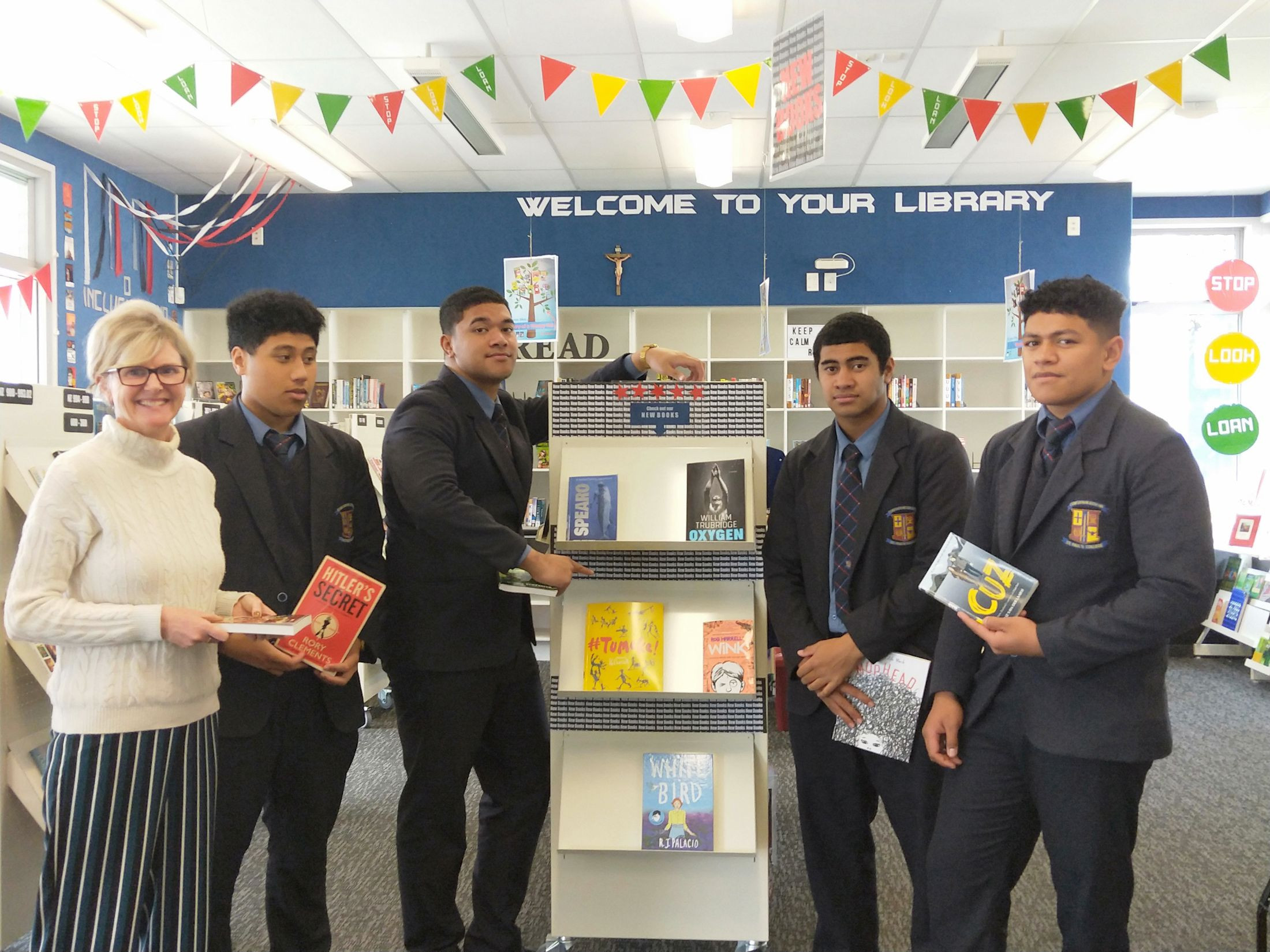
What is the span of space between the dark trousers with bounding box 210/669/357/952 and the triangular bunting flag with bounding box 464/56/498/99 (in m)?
2.95

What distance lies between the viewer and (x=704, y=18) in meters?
3.92

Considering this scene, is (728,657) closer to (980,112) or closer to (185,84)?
(185,84)

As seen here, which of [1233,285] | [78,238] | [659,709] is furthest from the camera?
[1233,285]

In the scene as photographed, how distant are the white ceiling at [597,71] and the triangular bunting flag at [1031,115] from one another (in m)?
0.54

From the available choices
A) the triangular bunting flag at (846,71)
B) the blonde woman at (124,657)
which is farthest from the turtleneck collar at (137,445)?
the triangular bunting flag at (846,71)

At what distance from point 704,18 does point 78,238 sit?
16.5 ft

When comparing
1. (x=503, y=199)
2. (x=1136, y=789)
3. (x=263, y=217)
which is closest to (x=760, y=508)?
(x=1136, y=789)

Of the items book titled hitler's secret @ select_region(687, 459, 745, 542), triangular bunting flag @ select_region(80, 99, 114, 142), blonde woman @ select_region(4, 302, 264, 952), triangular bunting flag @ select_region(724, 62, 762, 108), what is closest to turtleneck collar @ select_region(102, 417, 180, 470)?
blonde woman @ select_region(4, 302, 264, 952)

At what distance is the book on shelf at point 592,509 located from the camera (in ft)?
7.38

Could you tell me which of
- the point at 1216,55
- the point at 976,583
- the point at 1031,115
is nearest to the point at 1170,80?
the point at 1216,55

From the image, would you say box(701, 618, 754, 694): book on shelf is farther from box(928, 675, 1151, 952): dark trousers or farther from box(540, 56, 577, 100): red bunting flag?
box(540, 56, 577, 100): red bunting flag

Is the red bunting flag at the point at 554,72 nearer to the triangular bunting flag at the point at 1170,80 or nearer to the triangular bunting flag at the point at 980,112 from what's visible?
the triangular bunting flag at the point at 980,112

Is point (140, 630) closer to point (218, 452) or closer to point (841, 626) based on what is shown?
point (218, 452)

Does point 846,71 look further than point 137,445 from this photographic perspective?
Yes
